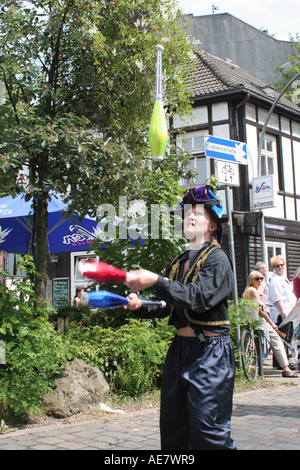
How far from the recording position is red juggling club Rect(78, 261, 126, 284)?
8.00 feet

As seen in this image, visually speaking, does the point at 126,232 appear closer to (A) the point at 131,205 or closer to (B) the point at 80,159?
(A) the point at 131,205

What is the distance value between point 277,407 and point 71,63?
5.08 meters

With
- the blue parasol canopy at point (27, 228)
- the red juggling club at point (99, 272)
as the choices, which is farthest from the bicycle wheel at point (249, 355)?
the red juggling club at point (99, 272)

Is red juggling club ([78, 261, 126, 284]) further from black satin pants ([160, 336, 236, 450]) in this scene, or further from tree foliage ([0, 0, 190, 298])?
tree foliage ([0, 0, 190, 298])

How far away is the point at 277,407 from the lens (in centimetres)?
652

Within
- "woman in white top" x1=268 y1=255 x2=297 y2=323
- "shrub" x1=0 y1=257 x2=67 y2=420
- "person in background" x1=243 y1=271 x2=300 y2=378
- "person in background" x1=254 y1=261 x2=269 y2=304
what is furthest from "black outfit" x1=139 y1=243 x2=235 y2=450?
"person in background" x1=254 y1=261 x2=269 y2=304

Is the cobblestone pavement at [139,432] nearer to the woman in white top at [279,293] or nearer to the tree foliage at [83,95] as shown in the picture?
the tree foliage at [83,95]

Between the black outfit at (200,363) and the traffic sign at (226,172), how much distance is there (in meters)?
4.48

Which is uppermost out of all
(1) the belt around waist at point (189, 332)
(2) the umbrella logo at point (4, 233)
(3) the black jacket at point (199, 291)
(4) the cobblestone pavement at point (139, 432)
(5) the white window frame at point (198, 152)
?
(5) the white window frame at point (198, 152)

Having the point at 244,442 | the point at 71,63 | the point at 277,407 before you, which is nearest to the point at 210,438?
the point at 244,442

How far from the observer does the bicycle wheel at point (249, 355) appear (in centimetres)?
816

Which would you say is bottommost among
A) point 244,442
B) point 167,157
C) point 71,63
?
point 244,442

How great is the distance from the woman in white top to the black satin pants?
22.9 feet

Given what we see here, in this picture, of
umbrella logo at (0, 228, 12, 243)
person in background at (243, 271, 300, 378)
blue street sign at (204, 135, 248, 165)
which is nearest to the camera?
blue street sign at (204, 135, 248, 165)
